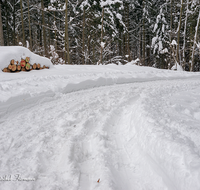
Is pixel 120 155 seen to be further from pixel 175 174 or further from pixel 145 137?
pixel 175 174

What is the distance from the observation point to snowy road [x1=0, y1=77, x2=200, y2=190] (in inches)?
54.1

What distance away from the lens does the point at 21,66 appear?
5.84 meters

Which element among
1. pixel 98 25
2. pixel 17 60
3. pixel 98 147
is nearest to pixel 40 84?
pixel 17 60

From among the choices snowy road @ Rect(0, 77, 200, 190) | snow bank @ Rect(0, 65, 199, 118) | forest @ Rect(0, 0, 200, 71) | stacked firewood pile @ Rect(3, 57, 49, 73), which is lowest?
snowy road @ Rect(0, 77, 200, 190)

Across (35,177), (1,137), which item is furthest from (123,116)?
(1,137)

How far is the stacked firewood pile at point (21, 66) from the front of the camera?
5417 mm

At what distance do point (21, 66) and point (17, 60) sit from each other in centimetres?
28

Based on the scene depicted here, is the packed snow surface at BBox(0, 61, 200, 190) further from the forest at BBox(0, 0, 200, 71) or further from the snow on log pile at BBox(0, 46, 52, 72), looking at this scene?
the forest at BBox(0, 0, 200, 71)

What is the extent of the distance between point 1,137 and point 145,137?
6.60 ft

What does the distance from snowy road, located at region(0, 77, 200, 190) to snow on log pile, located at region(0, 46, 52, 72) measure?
3.23 metres

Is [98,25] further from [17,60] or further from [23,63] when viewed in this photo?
[17,60]

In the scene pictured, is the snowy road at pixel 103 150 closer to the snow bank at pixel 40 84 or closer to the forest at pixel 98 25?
Answer: the snow bank at pixel 40 84

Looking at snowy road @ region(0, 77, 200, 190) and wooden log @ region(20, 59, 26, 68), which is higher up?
wooden log @ region(20, 59, 26, 68)

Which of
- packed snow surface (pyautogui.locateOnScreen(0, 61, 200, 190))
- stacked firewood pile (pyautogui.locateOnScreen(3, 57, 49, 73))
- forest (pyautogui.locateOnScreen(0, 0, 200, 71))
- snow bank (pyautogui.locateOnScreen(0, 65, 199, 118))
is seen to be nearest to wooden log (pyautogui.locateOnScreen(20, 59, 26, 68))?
stacked firewood pile (pyautogui.locateOnScreen(3, 57, 49, 73))
